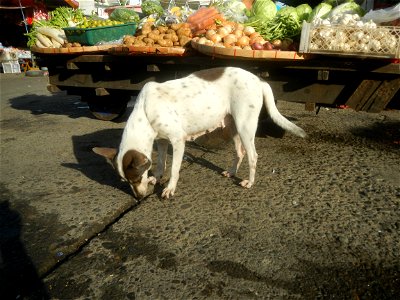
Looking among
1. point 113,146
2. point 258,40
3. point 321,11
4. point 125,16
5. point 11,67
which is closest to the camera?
point 258,40

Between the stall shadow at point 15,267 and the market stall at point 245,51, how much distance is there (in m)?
2.86

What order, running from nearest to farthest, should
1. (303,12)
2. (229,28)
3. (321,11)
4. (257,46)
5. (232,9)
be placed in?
(257,46) < (229,28) < (321,11) < (303,12) < (232,9)

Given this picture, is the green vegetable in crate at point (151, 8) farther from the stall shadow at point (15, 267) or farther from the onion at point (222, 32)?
the stall shadow at point (15, 267)

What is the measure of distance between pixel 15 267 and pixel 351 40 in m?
4.15

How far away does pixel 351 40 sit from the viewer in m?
3.74

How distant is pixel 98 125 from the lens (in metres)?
6.65

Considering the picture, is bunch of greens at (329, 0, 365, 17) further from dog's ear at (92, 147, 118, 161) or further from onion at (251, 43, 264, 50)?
dog's ear at (92, 147, 118, 161)

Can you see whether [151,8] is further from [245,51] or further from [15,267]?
[15,267]

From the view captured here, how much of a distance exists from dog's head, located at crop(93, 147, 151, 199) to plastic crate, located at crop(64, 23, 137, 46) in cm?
300

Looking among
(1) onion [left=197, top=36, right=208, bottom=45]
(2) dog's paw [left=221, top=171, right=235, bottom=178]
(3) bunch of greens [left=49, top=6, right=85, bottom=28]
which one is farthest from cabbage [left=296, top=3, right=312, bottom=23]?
(3) bunch of greens [left=49, top=6, right=85, bottom=28]

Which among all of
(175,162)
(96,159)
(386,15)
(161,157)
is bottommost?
(96,159)

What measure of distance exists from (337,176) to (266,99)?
4.53 ft

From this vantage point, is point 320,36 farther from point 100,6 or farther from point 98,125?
point 100,6

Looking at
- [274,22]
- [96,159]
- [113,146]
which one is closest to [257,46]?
[274,22]
